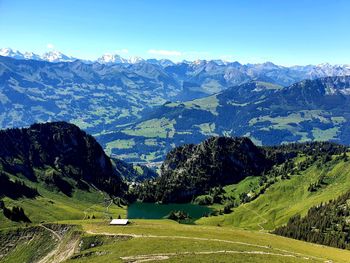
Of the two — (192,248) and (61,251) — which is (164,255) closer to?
(192,248)

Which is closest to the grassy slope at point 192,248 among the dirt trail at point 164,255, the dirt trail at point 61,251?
the dirt trail at point 164,255

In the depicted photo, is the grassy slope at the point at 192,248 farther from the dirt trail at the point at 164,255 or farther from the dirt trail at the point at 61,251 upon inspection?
the dirt trail at the point at 61,251

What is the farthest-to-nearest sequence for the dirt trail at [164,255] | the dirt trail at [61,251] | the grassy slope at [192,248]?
1. the dirt trail at [61,251]
2. the grassy slope at [192,248]
3. the dirt trail at [164,255]

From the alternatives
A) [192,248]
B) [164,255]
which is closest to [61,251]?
[164,255]

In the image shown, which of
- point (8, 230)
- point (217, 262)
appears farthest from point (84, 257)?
point (8, 230)

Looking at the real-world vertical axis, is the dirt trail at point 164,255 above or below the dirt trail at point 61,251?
above

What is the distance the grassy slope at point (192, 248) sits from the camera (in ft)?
445

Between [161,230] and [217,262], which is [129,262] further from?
[161,230]

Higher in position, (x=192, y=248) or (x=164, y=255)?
(x=164, y=255)

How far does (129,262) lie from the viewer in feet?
423

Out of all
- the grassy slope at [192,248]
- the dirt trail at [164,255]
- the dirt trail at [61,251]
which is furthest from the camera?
the dirt trail at [61,251]

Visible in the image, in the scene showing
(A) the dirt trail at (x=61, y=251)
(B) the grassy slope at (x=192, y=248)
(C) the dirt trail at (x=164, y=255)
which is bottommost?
(A) the dirt trail at (x=61, y=251)

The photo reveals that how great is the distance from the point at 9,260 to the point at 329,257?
128692 millimetres

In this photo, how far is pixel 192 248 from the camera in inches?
5753
